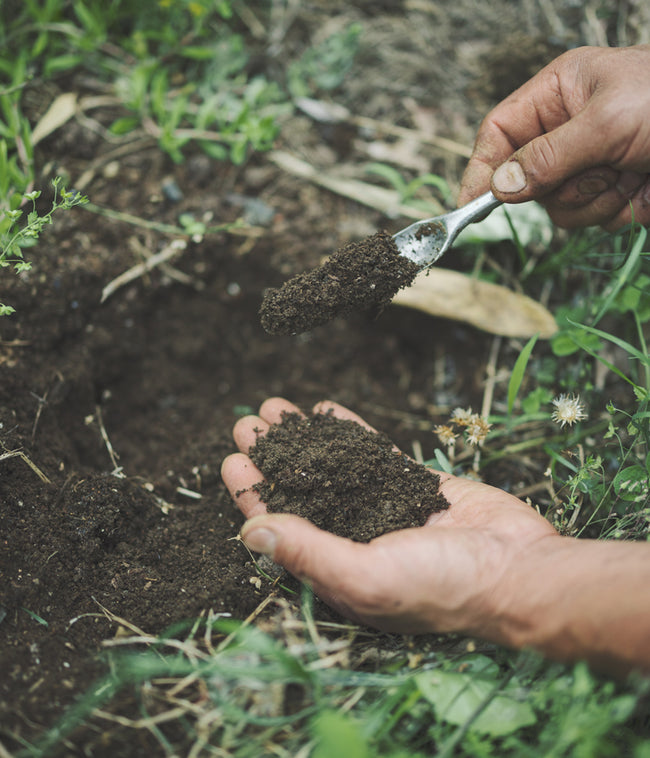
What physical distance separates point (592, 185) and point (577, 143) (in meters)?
0.29

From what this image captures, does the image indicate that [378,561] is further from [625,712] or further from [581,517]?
[581,517]

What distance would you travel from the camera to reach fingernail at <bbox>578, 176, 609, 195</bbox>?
87.8 inches

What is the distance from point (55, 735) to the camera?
149 cm

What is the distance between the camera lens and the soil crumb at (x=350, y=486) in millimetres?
1960

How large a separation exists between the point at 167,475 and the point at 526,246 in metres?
2.04

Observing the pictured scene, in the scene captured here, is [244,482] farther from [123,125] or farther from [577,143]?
[123,125]

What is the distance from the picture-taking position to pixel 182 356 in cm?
286

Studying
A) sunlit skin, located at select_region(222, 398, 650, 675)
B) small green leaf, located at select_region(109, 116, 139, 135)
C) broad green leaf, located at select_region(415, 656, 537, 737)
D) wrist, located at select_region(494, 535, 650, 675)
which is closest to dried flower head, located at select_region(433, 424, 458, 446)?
sunlit skin, located at select_region(222, 398, 650, 675)

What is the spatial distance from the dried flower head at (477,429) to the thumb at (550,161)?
846 millimetres

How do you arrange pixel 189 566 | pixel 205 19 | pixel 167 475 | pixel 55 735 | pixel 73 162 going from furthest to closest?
pixel 205 19 < pixel 73 162 < pixel 167 475 < pixel 189 566 < pixel 55 735

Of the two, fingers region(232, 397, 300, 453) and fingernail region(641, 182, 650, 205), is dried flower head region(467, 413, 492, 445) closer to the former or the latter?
fingers region(232, 397, 300, 453)

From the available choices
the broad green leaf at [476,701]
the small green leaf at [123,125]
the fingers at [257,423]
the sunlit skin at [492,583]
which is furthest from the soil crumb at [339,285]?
the small green leaf at [123,125]

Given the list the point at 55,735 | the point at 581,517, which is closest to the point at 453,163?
the point at 581,517

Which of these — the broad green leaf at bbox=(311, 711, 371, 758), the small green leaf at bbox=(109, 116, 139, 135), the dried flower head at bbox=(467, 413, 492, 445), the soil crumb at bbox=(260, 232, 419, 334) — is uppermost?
the small green leaf at bbox=(109, 116, 139, 135)
